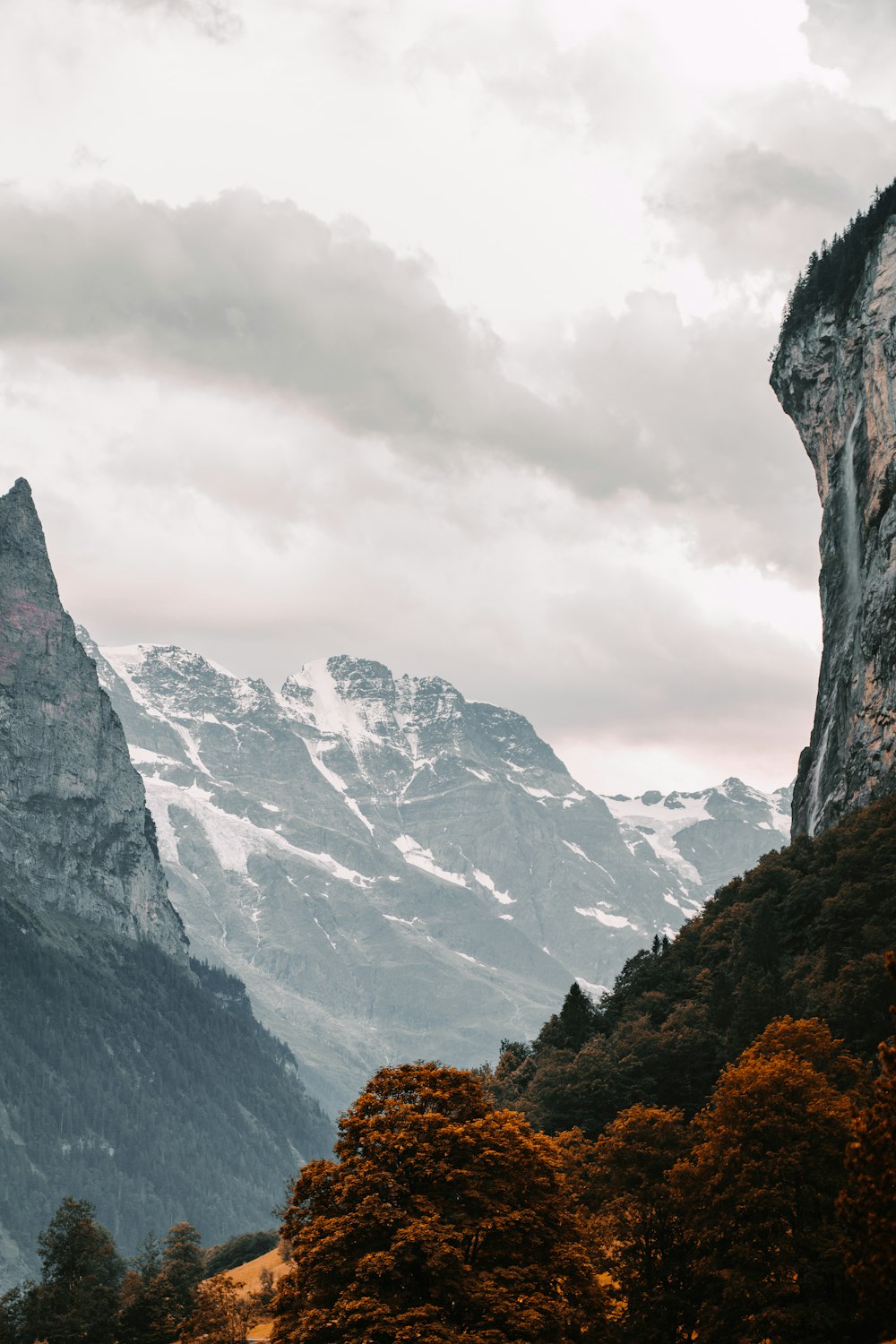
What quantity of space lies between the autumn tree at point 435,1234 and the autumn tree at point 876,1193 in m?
12.5

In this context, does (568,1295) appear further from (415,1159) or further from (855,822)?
(855,822)

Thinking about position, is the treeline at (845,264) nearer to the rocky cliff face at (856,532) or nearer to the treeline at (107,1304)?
the rocky cliff face at (856,532)

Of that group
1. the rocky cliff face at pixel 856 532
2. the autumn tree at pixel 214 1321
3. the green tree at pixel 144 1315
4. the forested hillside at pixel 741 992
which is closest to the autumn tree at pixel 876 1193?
the forested hillside at pixel 741 992

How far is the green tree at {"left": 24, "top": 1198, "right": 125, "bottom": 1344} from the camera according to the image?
107 meters

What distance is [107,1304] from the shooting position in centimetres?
10944

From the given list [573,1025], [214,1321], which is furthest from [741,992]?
[214,1321]

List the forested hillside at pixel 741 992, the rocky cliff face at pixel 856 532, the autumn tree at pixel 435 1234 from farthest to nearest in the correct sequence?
1. the rocky cliff face at pixel 856 532
2. the forested hillside at pixel 741 992
3. the autumn tree at pixel 435 1234

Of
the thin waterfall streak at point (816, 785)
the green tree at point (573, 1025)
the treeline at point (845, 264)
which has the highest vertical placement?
the treeline at point (845, 264)

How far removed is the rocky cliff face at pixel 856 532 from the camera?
157875 millimetres

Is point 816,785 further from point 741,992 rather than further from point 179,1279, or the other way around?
point 179,1279

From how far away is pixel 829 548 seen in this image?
194000mm

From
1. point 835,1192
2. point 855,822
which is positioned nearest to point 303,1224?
point 835,1192

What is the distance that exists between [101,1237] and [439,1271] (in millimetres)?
81154

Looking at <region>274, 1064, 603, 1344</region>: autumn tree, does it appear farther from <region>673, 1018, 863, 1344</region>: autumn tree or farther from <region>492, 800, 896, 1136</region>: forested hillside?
<region>492, 800, 896, 1136</region>: forested hillside
